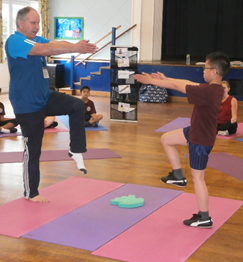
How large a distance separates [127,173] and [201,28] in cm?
864

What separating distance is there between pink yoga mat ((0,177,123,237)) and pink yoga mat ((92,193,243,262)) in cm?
55

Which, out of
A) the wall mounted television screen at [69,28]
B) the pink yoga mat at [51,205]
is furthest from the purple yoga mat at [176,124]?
the wall mounted television screen at [69,28]

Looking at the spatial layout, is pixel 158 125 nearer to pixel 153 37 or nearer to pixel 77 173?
pixel 77 173

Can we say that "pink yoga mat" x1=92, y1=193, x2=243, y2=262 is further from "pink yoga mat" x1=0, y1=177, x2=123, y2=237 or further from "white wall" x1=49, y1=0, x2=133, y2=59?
"white wall" x1=49, y1=0, x2=133, y2=59

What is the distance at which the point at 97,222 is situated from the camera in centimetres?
306

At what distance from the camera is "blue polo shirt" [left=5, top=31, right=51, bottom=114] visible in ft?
10.0

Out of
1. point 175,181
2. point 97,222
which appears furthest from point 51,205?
point 175,181

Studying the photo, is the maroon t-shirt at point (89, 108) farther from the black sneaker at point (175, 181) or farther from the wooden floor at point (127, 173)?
the black sneaker at point (175, 181)

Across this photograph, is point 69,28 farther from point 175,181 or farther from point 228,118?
point 175,181

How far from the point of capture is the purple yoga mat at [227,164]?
4406mm

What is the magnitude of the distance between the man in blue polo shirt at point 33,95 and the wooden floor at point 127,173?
1.49 ft

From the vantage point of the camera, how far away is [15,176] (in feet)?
13.7

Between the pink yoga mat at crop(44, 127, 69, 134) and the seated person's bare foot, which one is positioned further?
the pink yoga mat at crop(44, 127, 69, 134)

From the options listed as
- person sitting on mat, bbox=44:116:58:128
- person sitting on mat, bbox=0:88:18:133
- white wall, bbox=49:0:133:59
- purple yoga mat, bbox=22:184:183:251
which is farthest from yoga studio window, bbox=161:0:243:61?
purple yoga mat, bbox=22:184:183:251
